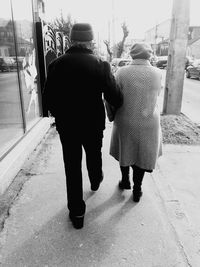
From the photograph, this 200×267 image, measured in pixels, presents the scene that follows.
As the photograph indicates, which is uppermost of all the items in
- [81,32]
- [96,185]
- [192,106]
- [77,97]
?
[81,32]

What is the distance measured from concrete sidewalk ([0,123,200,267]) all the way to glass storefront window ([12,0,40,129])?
1.70 meters

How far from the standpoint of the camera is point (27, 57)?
5230 mm

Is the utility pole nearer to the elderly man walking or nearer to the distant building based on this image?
the elderly man walking

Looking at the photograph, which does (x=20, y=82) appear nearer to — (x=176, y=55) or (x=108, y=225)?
(x=108, y=225)

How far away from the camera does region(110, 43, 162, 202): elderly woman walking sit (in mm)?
2770

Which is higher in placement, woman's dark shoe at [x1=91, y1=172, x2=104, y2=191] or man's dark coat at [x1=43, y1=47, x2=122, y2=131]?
man's dark coat at [x1=43, y1=47, x2=122, y2=131]

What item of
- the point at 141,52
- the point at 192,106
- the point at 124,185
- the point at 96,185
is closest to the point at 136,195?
the point at 124,185

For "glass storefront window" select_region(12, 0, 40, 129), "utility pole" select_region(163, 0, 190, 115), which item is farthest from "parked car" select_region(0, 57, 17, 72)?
"utility pole" select_region(163, 0, 190, 115)

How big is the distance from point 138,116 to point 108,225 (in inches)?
46.2

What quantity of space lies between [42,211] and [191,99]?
31.2ft

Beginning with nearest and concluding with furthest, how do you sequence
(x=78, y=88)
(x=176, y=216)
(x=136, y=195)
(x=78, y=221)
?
(x=78, y=88), (x=78, y=221), (x=176, y=216), (x=136, y=195)

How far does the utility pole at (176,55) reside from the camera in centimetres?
652

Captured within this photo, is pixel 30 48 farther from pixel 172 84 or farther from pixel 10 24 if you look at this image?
pixel 172 84

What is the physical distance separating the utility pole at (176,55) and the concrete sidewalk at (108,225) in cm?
324
